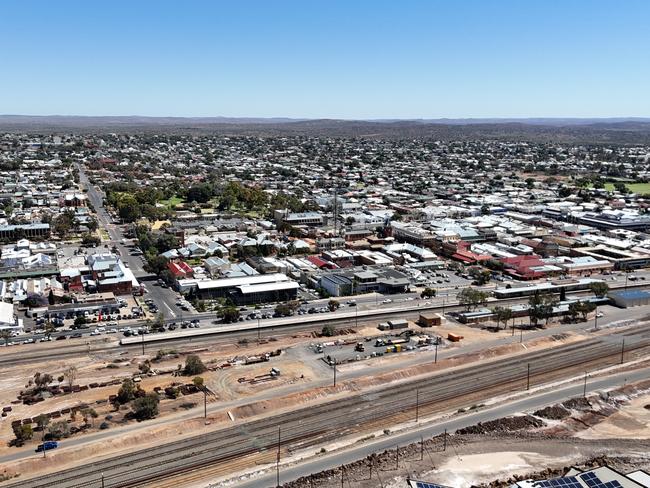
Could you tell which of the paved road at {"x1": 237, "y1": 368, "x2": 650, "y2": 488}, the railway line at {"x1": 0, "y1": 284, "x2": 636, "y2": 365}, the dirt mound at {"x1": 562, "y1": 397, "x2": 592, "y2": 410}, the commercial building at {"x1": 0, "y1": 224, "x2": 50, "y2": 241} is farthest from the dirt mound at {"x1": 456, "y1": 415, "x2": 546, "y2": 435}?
the commercial building at {"x1": 0, "y1": 224, "x2": 50, "y2": 241}

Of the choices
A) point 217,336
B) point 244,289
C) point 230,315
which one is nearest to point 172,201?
point 244,289

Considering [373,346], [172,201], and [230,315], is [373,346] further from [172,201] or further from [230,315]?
[172,201]

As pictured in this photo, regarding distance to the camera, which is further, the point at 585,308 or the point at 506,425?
the point at 585,308

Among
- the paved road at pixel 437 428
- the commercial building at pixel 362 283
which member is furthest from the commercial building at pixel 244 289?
the paved road at pixel 437 428

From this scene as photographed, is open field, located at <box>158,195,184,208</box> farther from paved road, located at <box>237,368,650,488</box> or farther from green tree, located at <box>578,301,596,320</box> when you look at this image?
paved road, located at <box>237,368,650,488</box>

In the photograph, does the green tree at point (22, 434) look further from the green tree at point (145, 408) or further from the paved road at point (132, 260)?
the paved road at point (132, 260)

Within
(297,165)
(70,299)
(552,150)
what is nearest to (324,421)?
(70,299)
